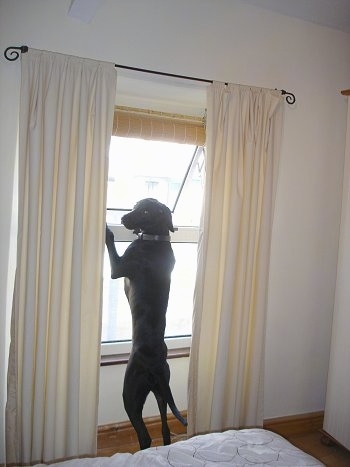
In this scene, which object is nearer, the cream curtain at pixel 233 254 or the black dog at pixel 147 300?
the black dog at pixel 147 300

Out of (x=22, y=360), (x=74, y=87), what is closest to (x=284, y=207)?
(x=74, y=87)

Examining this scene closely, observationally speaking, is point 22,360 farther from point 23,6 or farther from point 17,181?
point 23,6

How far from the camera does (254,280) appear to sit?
2.07 m

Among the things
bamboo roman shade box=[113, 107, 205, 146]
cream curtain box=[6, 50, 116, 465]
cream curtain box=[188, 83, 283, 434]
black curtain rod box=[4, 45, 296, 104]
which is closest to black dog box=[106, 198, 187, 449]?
cream curtain box=[6, 50, 116, 465]

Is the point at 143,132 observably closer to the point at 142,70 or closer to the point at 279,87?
the point at 142,70

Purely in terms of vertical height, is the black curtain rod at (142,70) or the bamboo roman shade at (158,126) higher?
the black curtain rod at (142,70)

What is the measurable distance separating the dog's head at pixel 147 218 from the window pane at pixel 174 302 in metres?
0.60

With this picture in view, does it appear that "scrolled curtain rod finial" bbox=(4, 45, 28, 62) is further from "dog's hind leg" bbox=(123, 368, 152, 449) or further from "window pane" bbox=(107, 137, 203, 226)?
"dog's hind leg" bbox=(123, 368, 152, 449)

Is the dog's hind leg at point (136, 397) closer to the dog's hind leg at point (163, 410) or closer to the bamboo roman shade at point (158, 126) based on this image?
the dog's hind leg at point (163, 410)

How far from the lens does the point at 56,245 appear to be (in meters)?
1.66

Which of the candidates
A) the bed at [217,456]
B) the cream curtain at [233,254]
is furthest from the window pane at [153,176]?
the bed at [217,456]

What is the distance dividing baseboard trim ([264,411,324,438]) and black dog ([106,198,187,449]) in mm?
Answer: 918

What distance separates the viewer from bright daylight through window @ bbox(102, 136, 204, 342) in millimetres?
2287

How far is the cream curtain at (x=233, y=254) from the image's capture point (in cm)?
195
